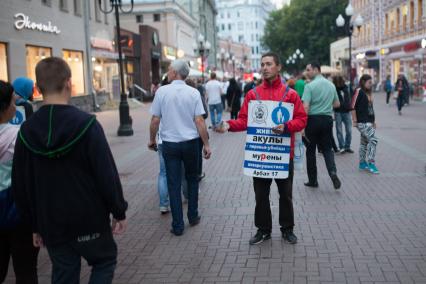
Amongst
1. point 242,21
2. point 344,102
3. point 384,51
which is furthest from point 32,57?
point 242,21

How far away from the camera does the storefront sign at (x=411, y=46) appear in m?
36.8

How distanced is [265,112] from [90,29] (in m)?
26.6

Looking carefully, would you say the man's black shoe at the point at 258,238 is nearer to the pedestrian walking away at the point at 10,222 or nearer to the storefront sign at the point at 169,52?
the pedestrian walking away at the point at 10,222

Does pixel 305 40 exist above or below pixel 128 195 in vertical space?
above

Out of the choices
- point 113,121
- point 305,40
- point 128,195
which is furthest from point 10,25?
point 305,40

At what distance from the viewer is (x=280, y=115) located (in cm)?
545

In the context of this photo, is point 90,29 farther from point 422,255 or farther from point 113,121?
point 422,255

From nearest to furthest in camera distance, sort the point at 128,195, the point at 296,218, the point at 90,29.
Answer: the point at 296,218
the point at 128,195
the point at 90,29

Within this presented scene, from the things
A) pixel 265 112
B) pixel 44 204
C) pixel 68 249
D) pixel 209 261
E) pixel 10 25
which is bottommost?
pixel 209 261

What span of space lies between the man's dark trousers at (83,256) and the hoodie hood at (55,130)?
0.53 metres

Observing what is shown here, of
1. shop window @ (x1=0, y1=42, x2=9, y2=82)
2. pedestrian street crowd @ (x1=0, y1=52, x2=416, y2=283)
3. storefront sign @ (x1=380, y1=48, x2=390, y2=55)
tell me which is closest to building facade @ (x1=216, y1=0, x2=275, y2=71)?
storefront sign @ (x1=380, y1=48, x2=390, y2=55)

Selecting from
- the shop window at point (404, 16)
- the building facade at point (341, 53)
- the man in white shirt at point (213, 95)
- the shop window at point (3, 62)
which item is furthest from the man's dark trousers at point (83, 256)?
the building facade at point (341, 53)

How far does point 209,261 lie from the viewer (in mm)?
5250

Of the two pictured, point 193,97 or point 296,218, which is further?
point 296,218
